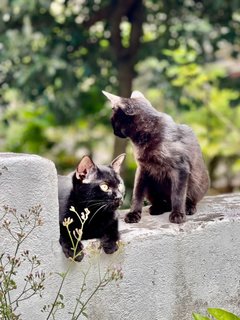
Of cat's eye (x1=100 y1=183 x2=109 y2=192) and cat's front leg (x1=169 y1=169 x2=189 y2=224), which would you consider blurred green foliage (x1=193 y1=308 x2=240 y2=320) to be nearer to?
cat's front leg (x1=169 y1=169 x2=189 y2=224)

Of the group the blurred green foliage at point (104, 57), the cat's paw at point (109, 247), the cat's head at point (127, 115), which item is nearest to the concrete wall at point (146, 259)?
the cat's paw at point (109, 247)

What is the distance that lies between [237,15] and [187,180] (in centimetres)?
416

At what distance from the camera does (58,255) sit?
3.21 m

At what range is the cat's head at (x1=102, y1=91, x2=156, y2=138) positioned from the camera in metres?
3.79

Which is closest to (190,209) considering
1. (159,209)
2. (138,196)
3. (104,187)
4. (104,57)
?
(159,209)

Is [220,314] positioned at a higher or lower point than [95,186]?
lower

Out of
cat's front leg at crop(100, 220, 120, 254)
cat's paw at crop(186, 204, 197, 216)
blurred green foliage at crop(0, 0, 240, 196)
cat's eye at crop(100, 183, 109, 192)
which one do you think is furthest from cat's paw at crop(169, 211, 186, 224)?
blurred green foliage at crop(0, 0, 240, 196)

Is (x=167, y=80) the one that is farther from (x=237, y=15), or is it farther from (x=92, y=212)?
(x=92, y=212)

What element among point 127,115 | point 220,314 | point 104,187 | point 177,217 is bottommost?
point 220,314

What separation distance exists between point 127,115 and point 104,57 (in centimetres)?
397

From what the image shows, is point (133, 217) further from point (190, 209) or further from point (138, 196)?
point (190, 209)

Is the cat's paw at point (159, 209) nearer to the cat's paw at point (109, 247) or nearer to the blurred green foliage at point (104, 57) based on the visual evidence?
the cat's paw at point (109, 247)

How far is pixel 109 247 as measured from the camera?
3338 mm

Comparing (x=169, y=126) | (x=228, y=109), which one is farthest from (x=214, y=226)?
(x=228, y=109)
